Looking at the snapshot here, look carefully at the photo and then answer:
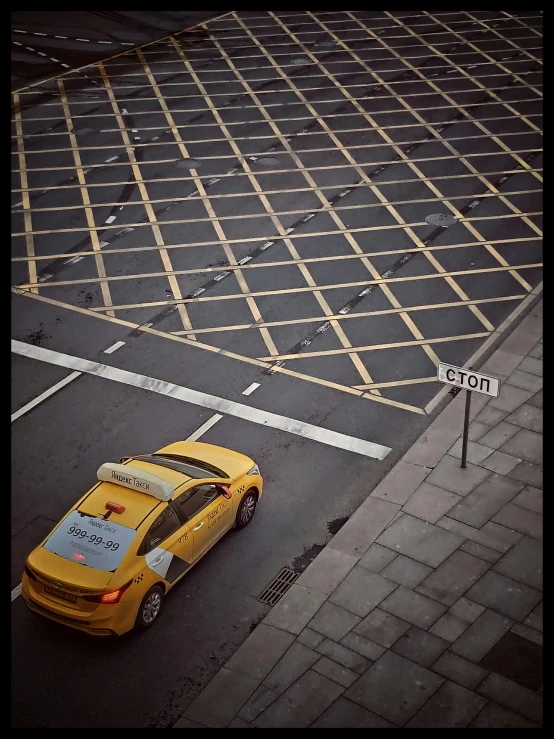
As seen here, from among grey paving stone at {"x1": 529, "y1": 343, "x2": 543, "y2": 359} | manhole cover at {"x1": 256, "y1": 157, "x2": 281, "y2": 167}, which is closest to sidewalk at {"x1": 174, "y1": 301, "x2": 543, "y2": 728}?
grey paving stone at {"x1": 529, "y1": 343, "x2": 543, "y2": 359}

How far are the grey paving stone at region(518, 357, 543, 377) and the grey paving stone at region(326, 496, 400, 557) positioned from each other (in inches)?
176

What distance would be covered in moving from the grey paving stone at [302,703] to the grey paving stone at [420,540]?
7.81 feet

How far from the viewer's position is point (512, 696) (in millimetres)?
10078

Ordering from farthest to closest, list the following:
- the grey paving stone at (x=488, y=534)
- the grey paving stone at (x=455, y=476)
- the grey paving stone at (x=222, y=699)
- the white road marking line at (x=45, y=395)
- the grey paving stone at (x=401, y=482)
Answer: the white road marking line at (x=45, y=395), the grey paving stone at (x=455, y=476), the grey paving stone at (x=401, y=482), the grey paving stone at (x=488, y=534), the grey paving stone at (x=222, y=699)

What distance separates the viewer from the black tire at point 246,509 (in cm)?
1265

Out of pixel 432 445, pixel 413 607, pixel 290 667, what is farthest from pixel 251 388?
pixel 290 667

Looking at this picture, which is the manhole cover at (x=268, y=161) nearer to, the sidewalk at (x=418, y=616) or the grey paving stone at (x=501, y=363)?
the grey paving stone at (x=501, y=363)

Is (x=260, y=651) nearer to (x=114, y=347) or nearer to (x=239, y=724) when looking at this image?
(x=239, y=724)

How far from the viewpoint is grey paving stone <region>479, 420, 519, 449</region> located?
46.9 feet

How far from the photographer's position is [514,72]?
30.4m

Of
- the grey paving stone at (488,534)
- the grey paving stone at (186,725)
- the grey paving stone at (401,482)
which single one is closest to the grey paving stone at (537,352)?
the grey paving stone at (401,482)

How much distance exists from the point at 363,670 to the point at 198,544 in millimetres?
2628

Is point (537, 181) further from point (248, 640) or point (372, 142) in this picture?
point (248, 640)

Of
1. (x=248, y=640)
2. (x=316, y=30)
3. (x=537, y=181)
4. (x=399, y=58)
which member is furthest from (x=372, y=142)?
(x=248, y=640)
